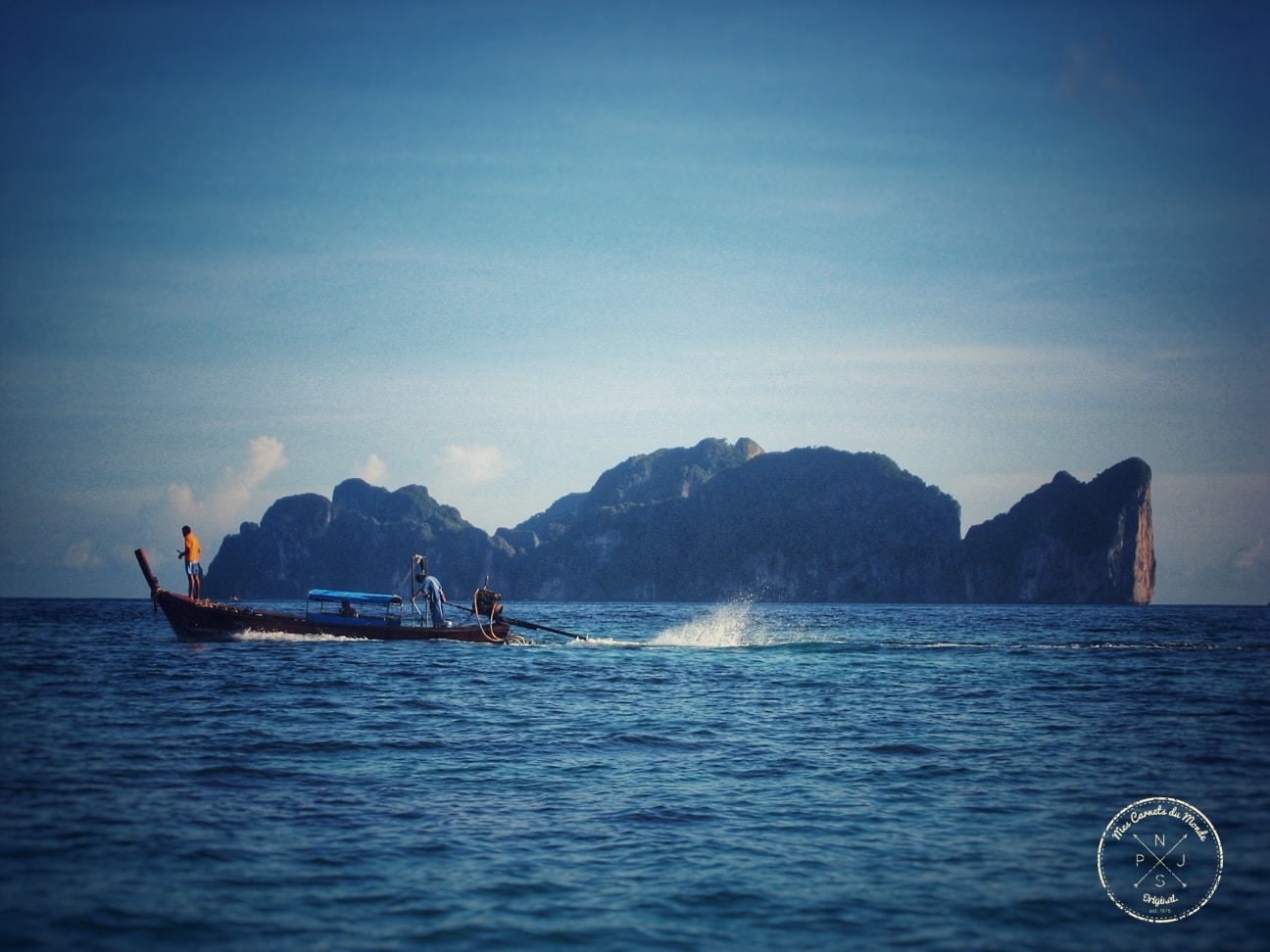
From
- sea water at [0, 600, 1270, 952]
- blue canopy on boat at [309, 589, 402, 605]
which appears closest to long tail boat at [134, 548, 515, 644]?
blue canopy on boat at [309, 589, 402, 605]

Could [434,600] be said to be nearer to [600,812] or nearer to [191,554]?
[191,554]

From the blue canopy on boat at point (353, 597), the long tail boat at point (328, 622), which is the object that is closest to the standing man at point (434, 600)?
the long tail boat at point (328, 622)

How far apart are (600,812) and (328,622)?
3604 centimetres

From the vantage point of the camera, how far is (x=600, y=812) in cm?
1557

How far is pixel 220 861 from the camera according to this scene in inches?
502

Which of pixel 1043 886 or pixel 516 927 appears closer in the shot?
pixel 516 927

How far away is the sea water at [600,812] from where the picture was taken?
36.0ft

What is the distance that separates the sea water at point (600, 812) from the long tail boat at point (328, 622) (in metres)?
13.7

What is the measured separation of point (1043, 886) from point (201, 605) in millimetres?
43890

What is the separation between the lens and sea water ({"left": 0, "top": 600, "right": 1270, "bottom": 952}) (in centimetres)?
1098

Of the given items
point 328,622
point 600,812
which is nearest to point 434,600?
point 328,622

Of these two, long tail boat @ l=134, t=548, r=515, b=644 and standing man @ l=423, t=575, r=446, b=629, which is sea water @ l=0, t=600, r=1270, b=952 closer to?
long tail boat @ l=134, t=548, r=515, b=644

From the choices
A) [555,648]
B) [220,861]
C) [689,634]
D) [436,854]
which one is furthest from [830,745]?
[689,634]

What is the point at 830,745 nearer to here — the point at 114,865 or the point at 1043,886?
the point at 1043,886
